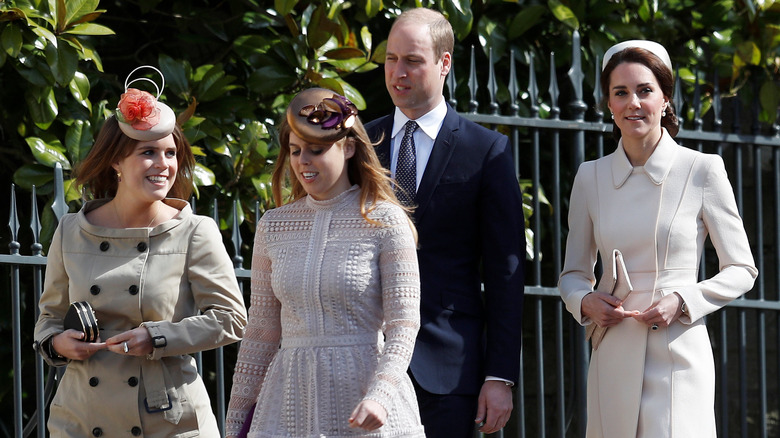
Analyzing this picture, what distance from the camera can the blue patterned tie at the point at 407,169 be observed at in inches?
139

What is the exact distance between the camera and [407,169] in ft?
11.7

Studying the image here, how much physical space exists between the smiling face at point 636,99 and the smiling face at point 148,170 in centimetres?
131

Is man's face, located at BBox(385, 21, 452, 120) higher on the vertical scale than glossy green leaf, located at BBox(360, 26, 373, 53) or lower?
lower

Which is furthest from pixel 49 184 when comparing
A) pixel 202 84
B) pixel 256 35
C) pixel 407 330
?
pixel 407 330

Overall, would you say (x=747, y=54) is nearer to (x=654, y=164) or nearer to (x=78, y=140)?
(x=654, y=164)

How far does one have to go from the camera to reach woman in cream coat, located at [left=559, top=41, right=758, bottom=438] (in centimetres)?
352

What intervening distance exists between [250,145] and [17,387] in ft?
4.16

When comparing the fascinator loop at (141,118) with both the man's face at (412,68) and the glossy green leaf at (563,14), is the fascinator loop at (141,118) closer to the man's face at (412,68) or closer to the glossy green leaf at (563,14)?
the man's face at (412,68)

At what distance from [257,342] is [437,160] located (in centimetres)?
79

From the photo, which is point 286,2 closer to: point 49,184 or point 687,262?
point 49,184

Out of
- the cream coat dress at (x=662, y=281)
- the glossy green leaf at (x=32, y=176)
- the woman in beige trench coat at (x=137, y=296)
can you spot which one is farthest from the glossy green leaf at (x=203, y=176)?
the cream coat dress at (x=662, y=281)

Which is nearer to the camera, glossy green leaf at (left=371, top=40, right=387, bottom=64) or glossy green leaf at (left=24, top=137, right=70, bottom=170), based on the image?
glossy green leaf at (left=24, top=137, right=70, bottom=170)

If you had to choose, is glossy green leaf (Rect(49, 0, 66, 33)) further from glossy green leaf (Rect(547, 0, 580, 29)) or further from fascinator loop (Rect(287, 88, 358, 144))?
glossy green leaf (Rect(547, 0, 580, 29))

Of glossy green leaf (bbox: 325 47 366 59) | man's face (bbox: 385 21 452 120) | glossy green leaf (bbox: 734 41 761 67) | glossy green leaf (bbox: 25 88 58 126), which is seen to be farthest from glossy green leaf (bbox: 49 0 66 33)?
glossy green leaf (bbox: 734 41 761 67)
